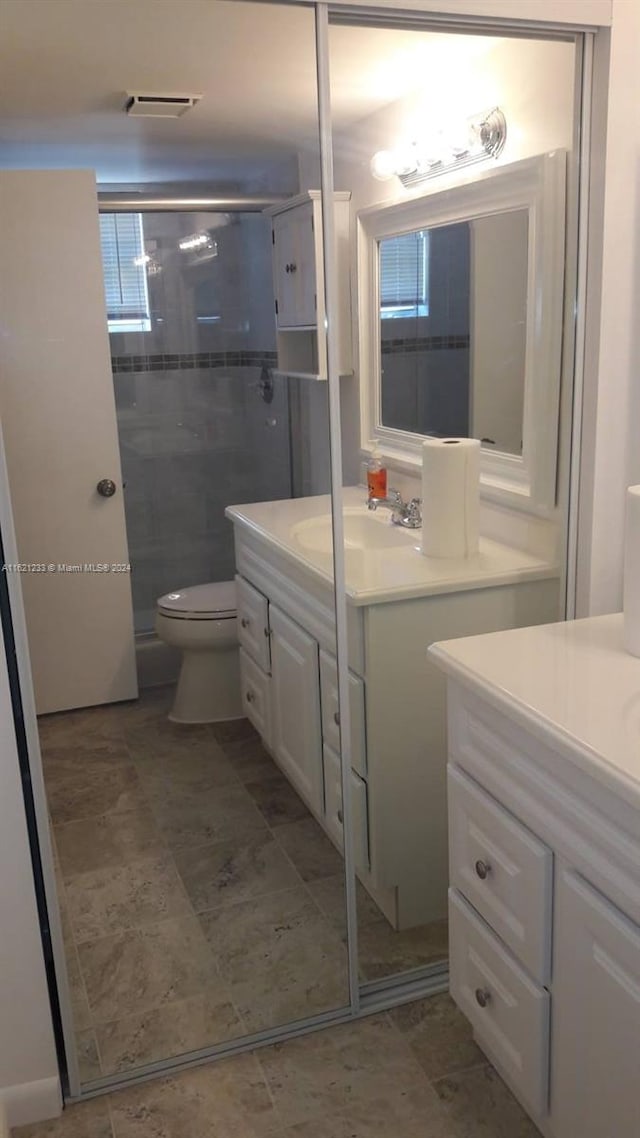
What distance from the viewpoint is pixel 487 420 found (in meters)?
2.18

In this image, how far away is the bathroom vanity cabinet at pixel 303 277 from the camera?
1854mm

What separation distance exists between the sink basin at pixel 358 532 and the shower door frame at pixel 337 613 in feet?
0.13

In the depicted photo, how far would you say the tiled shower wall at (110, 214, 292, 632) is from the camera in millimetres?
1804

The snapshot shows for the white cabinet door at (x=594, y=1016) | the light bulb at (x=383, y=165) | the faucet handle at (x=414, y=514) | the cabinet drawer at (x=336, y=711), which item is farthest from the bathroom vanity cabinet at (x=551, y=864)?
the light bulb at (x=383, y=165)

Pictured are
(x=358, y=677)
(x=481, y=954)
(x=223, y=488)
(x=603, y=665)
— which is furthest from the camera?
(x=358, y=677)

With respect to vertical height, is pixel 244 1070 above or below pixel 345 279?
below

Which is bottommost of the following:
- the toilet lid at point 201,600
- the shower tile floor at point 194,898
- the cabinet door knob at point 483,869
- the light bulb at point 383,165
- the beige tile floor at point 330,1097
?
the beige tile floor at point 330,1097

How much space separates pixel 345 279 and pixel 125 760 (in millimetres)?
1125

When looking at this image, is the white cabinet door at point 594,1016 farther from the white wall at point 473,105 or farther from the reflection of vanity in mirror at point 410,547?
the white wall at point 473,105

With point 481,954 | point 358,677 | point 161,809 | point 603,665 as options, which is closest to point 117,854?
point 161,809

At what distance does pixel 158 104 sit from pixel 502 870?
4.92ft

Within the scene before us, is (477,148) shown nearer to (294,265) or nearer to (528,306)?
(528,306)

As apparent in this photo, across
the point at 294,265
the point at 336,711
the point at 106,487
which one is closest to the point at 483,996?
the point at 336,711

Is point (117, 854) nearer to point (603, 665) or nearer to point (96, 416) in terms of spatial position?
point (96, 416)
